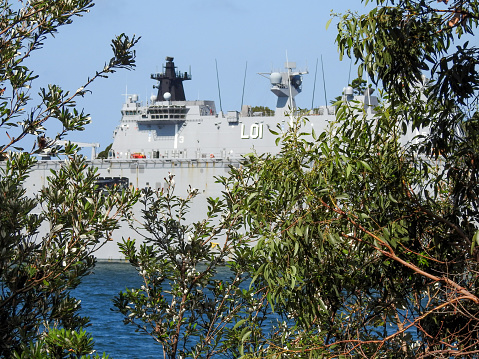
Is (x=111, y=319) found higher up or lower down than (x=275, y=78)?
lower down

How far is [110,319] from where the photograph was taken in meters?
22.5

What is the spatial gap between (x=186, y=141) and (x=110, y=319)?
17.8 meters

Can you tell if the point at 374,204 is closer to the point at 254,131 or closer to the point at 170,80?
the point at 254,131

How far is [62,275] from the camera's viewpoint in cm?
543

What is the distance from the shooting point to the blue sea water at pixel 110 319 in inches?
714

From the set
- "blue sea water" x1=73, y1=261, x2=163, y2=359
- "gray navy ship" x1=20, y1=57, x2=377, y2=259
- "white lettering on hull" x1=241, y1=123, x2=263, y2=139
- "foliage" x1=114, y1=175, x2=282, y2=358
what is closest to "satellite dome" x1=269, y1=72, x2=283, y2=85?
"gray navy ship" x1=20, y1=57, x2=377, y2=259

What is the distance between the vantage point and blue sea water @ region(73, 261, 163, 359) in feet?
59.5

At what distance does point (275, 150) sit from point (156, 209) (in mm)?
30717

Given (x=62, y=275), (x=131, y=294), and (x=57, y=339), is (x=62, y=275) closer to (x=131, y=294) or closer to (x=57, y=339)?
(x=57, y=339)

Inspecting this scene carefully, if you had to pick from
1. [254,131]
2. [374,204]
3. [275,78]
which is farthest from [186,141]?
[374,204]

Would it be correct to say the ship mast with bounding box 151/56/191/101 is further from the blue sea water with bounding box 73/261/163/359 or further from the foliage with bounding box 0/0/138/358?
the foliage with bounding box 0/0/138/358

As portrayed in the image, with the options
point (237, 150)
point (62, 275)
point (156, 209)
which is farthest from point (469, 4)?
point (237, 150)

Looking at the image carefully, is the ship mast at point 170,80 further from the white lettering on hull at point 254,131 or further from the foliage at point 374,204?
the foliage at point 374,204

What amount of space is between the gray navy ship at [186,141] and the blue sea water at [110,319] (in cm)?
403
